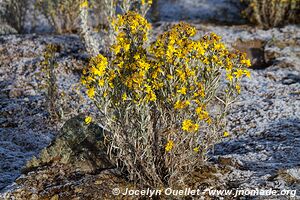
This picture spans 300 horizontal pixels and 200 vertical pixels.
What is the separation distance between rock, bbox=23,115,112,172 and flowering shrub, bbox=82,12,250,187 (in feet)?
1.54

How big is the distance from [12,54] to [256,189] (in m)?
5.16

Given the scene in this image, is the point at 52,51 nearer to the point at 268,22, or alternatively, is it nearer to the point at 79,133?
the point at 79,133

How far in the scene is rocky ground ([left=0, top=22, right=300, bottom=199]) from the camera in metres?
3.45

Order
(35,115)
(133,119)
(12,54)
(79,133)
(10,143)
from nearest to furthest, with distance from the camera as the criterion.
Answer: (133,119), (79,133), (10,143), (35,115), (12,54)

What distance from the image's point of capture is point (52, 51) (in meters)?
5.62

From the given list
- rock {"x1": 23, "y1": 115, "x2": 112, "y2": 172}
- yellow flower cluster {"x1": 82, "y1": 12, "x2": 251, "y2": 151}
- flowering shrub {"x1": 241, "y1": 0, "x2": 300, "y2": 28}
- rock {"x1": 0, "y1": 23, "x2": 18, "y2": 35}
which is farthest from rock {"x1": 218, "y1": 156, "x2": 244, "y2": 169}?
rock {"x1": 0, "y1": 23, "x2": 18, "y2": 35}

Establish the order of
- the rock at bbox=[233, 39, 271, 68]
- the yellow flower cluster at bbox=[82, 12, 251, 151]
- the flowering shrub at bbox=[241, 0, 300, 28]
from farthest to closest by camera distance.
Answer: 1. the flowering shrub at bbox=[241, 0, 300, 28]
2. the rock at bbox=[233, 39, 271, 68]
3. the yellow flower cluster at bbox=[82, 12, 251, 151]

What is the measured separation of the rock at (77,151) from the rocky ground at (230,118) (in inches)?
3.3

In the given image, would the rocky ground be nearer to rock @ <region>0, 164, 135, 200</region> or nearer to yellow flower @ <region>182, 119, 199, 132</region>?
rock @ <region>0, 164, 135, 200</region>

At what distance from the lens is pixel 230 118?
5.11 meters

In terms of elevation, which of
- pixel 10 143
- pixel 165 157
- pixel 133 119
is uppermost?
pixel 133 119

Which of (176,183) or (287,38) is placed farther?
(287,38)

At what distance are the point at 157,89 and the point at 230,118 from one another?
225 centimetres

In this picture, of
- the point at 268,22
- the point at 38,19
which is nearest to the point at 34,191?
the point at 268,22
